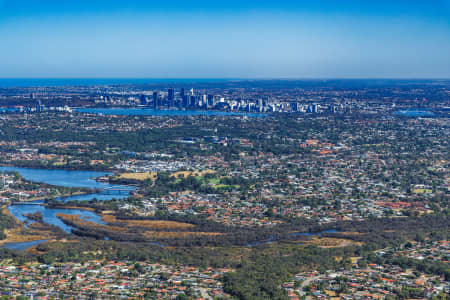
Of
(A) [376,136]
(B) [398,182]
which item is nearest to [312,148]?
(A) [376,136]

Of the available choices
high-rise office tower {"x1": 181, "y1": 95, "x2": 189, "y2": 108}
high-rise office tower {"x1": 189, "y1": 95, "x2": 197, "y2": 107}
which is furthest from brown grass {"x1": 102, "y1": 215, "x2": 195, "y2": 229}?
high-rise office tower {"x1": 189, "y1": 95, "x2": 197, "y2": 107}

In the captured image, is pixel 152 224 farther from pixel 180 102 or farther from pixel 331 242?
pixel 180 102

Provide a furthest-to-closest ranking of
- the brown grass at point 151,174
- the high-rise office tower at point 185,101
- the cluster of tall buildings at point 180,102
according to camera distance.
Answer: the high-rise office tower at point 185,101 < the cluster of tall buildings at point 180,102 < the brown grass at point 151,174

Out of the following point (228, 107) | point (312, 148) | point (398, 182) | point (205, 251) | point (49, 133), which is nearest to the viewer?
point (205, 251)

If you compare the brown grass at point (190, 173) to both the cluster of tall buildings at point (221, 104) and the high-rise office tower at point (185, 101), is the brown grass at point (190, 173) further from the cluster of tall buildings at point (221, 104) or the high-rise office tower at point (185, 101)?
the high-rise office tower at point (185, 101)

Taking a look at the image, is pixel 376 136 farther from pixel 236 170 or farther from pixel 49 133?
pixel 49 133

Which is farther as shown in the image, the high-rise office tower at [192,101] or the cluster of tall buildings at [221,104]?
Result: the high-rise office tower at [192,101]

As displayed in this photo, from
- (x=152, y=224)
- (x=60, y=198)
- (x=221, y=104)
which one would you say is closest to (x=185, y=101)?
(x=221, y=104)

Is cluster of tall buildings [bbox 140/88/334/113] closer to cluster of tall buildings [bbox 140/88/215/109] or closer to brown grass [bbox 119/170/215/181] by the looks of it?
cluster of tall buildings [bbox 140/88/215/109]

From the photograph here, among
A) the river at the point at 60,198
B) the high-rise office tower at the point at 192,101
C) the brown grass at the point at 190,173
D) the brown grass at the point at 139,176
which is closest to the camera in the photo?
the river at the point at 60,198

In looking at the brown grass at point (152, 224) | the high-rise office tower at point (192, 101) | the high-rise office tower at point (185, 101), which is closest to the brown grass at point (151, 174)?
the brown grass at point (152, 224)

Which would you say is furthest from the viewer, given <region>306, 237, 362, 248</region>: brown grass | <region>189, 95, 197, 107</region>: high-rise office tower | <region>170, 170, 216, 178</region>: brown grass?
<region>189, 95, 197, 107</region>: high-rise office tower
